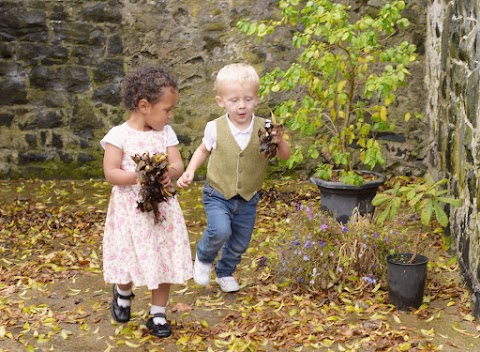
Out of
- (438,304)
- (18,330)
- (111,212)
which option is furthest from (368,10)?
(18,330)

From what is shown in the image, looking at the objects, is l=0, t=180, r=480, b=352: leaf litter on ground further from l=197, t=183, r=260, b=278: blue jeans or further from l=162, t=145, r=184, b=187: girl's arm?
l=162, t=145, r=184, b=187: girl's arm

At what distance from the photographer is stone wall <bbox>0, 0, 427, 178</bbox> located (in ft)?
25.0

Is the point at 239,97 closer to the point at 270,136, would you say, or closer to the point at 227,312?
the point at 270,136

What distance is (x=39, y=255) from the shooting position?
5.85 meters

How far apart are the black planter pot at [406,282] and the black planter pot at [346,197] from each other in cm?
138

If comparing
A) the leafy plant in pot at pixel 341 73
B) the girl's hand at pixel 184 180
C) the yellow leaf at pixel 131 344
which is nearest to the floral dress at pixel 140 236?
the girl's hand at pixel 184 180

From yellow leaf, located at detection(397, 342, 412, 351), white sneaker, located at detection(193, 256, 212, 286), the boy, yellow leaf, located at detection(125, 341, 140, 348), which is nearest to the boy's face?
the boy

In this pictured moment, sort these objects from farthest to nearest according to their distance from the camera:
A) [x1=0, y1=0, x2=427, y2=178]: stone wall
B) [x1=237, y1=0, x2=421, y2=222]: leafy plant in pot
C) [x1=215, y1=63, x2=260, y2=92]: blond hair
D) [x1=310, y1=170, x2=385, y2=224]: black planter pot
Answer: [x1=0, y1=0, x2=427, y2=178]: stone wall → [x1=310, y1=170, x2=385, y2=224]: black planter pot → [x1=237, y1=0, x2=421, y2=222]: leafy plant in pot → [x1=215, y1=63, x2=260, y2=92]: blond hair

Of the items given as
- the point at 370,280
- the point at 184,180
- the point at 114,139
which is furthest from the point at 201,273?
the point at 114,139

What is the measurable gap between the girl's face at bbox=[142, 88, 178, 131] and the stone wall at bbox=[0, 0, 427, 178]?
3.71m

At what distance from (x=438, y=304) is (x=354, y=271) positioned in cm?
62

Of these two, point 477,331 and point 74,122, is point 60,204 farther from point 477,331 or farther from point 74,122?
point 477,331

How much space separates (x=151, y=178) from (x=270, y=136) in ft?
2.95

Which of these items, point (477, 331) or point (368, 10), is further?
point (368, 10)
